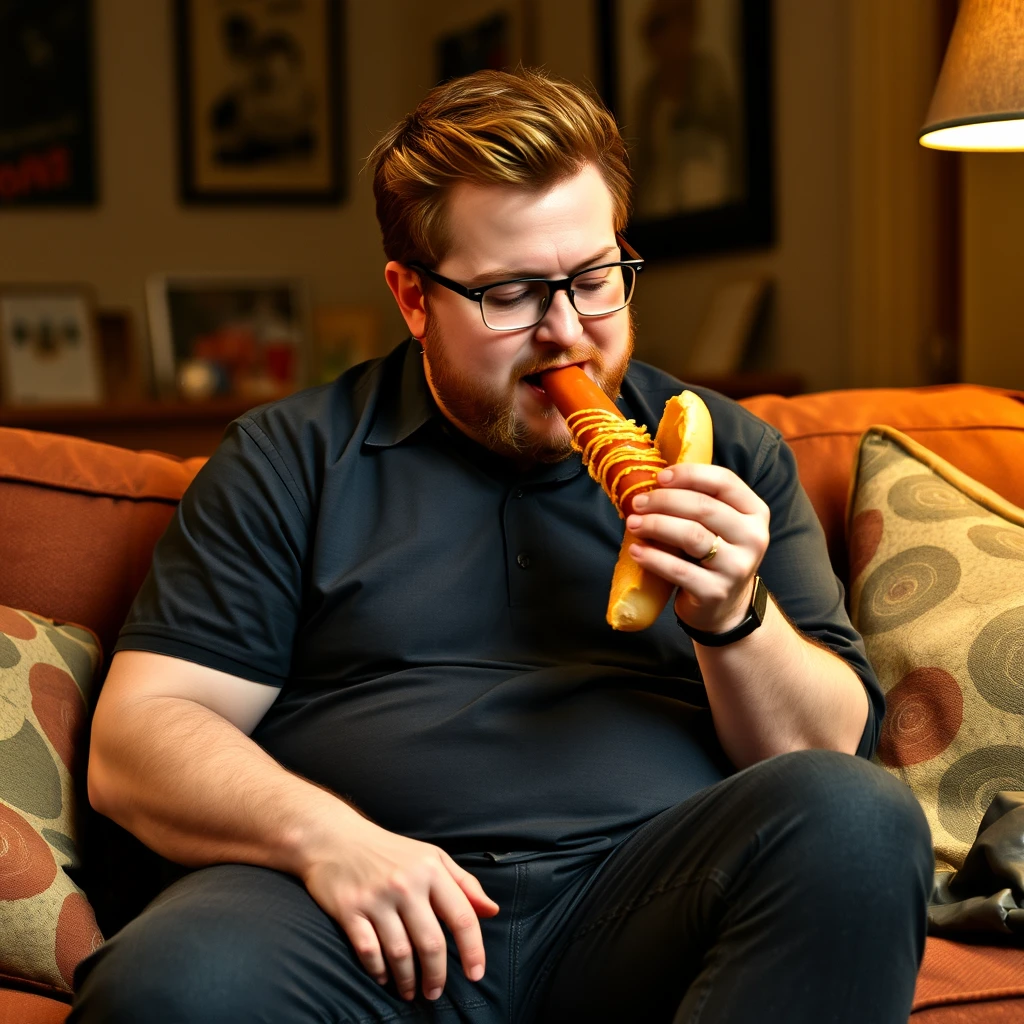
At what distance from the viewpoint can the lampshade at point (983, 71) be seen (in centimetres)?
162

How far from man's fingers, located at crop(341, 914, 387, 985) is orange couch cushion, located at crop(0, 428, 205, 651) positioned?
0.66m

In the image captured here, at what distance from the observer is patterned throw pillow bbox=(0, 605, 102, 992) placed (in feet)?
3.91

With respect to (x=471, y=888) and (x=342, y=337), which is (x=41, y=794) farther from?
(x=342, y=337)

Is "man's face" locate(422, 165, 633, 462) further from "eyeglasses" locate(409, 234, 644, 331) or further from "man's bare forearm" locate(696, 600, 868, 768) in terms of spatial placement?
"man's bare forearm" locate(696, 600, 868, 768)

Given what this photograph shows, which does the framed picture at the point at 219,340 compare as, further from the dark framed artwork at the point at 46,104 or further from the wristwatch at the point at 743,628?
the wristwatch at the point at 743,628

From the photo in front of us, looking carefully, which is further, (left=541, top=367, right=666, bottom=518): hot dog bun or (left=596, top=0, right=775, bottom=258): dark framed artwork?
(left=596, top=0, right=775, bottom=258): dark framed artwork

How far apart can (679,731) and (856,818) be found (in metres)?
0.34

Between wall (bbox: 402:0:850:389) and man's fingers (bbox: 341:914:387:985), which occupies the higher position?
wall (bbox: 402:0:850:389)

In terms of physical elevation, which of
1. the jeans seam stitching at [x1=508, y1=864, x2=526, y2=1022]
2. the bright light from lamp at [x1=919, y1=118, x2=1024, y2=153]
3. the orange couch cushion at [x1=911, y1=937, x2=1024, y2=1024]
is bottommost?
the orange couch cushion at [x1=911, y1=937, x2=1024, y2=1024]

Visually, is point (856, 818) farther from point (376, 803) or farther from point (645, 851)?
point (376, 803)

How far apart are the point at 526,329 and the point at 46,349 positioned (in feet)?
11.5

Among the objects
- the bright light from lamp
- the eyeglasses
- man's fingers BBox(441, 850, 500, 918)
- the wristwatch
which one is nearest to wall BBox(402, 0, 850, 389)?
the bright light from lamp

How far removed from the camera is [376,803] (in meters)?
1.26

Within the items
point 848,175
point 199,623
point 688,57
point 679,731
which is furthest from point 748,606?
point 688,57
